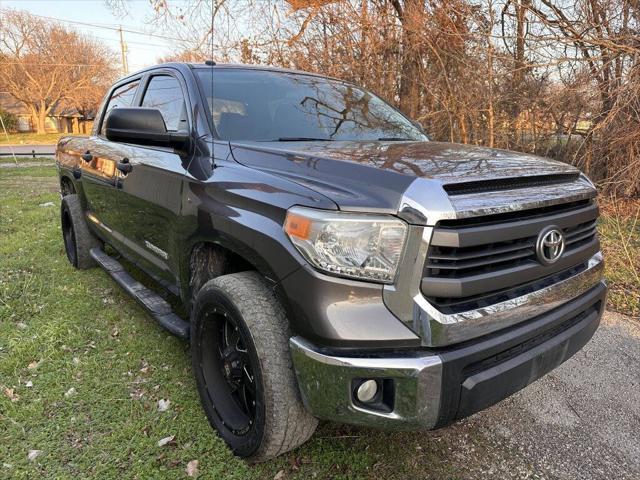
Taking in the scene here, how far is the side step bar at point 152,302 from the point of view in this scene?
9.17 feet

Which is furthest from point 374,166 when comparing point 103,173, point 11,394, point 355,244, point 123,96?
point 123,96

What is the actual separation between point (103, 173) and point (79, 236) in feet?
3.93

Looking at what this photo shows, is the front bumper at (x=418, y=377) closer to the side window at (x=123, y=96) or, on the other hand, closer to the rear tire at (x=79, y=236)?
the side window at (x=123, y=96)

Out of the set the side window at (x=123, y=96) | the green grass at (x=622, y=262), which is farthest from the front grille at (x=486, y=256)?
the side window at (x=123, y=96)

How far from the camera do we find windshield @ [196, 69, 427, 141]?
108 inches

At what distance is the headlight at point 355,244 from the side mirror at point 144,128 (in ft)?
3.99

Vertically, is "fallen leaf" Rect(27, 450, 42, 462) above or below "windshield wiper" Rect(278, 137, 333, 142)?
below

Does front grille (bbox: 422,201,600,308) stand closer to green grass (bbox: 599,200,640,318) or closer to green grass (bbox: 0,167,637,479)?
green grass (bbox: 0,167,637,479)

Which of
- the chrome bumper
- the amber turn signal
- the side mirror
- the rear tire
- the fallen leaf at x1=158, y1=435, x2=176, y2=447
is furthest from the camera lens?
the rear tire

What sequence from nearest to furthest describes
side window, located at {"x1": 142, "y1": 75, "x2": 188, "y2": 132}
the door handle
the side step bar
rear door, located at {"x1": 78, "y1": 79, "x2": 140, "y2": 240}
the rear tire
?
the side step bar, side window, located at {"x1": 142, "y1": 75, "x2": 188, "y2": 132}, the door handle, rear door, located at {"x1": 78, "y1": 79, "x2": 140, "y2": 240}, the rear tire

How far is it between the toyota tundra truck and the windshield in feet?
0.07

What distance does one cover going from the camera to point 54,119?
59.2 meters

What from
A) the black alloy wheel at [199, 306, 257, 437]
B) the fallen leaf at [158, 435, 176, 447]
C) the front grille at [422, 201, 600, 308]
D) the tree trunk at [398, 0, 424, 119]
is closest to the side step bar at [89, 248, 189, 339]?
the black alloy wheel at [199, 306, 257, 437]

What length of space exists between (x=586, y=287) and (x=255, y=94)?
2.17 metres
